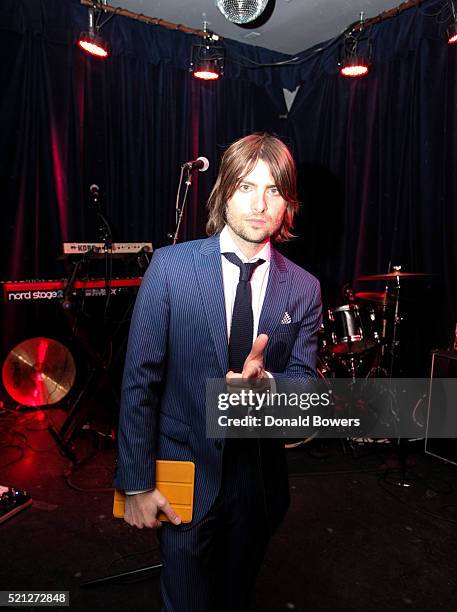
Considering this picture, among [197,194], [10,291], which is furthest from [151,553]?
[197,194]

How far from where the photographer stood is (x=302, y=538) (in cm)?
253

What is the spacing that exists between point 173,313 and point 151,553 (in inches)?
62.5

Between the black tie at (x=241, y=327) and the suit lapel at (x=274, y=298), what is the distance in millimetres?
56

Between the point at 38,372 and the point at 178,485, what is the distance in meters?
3.21

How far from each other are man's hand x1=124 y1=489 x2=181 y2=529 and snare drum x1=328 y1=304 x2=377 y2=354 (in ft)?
8.36

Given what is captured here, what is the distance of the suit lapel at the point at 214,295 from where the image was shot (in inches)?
50.4

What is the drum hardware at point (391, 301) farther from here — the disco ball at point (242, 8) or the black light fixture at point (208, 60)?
the black light fixture at point (208, 60)

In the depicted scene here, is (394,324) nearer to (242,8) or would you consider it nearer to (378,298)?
(378,298)

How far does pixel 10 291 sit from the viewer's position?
139 inches

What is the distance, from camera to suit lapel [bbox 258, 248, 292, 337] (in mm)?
1378

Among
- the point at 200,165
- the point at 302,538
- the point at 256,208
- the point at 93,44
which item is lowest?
the point at 302,538

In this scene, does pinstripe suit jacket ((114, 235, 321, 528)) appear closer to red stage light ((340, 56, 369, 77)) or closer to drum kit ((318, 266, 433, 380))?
drum kit ((318, 266, 433, 380))

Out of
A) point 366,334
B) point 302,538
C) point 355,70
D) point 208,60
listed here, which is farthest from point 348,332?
point 208,60

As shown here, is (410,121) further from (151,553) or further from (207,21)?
(151,553)
